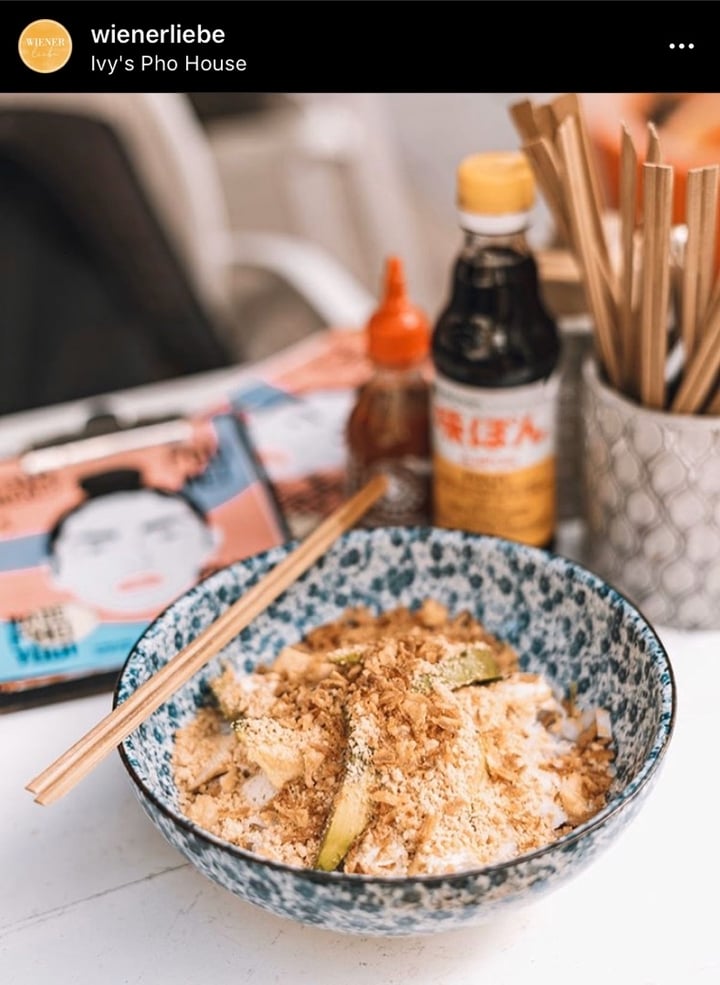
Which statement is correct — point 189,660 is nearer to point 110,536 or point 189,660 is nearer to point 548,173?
point 110,536

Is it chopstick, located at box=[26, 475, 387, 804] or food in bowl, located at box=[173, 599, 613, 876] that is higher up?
chopstick, located at box=[26, 475, 387, 804]

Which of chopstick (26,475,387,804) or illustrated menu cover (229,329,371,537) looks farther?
illustrated menu cover (229,329,371,537)

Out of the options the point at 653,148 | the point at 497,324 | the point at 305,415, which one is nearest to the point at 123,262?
the point at 305,415

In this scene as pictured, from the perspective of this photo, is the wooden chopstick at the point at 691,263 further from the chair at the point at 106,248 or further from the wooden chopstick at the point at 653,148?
the chair at the point at 106,248

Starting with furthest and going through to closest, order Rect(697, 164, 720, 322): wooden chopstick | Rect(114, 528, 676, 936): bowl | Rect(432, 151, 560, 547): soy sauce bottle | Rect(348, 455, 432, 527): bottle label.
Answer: Rect(348, 455, 432, 527): bottle label
Rect(432, 151, 560, 547): soy sauce bottle
Rect(697, 164, 720, 322): wooden chopstick
Rect(114, 528, 676, 936): bowl

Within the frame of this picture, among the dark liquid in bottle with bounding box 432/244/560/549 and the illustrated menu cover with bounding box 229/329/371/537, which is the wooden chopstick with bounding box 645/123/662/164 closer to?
the dark liquid in bottle with bounding box 432/244/560/549

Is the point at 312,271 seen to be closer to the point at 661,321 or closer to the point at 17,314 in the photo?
the point at 17,314

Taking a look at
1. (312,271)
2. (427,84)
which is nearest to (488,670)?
(427,84)

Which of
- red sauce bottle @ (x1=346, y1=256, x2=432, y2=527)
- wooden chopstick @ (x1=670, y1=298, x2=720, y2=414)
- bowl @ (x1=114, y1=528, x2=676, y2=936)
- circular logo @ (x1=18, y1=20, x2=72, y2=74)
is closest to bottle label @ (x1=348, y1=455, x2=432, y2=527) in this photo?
red sauce bottle @ (x1=346, y1=256, x2=432, y2=527)
